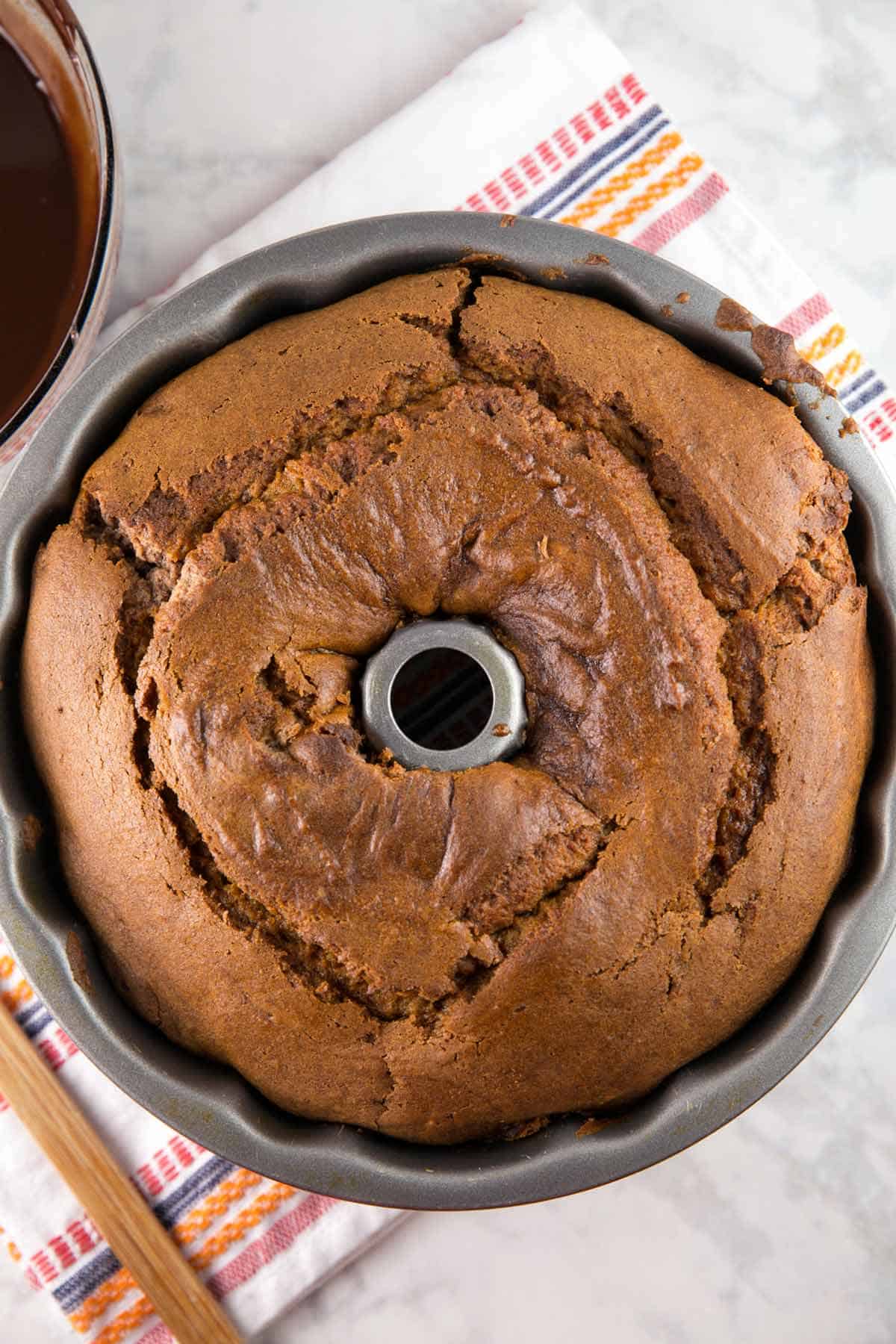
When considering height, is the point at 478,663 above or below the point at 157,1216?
above

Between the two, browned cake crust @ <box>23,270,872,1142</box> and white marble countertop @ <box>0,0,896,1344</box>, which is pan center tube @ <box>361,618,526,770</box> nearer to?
browned cake crust @ <box>23,270,872,1142</box>

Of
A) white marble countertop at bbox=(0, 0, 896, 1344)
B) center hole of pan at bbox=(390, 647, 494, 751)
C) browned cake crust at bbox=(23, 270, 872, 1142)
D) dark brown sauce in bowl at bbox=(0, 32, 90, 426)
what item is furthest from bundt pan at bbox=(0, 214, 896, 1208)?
white marble countertop at bbox=(0, 0, 896, 1344)

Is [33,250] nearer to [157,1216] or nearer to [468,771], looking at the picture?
[468,771]

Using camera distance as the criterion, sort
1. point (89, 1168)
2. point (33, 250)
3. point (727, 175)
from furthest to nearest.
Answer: point (727, 175)
point (89, 1168)
point (33, 250)

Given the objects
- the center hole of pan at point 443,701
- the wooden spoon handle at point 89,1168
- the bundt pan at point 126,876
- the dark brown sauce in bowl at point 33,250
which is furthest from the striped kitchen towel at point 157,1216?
the dark brown sauce in bowl at point 33,250

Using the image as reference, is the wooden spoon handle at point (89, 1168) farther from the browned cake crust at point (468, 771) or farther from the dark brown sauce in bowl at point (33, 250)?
the dark brown sauce in bowl at point (33, 250)

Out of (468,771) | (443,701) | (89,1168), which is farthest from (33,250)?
(89,1168)

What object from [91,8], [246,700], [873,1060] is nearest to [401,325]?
[246,700]

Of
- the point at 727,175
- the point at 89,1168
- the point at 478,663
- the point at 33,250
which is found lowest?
the point at 89,1168
